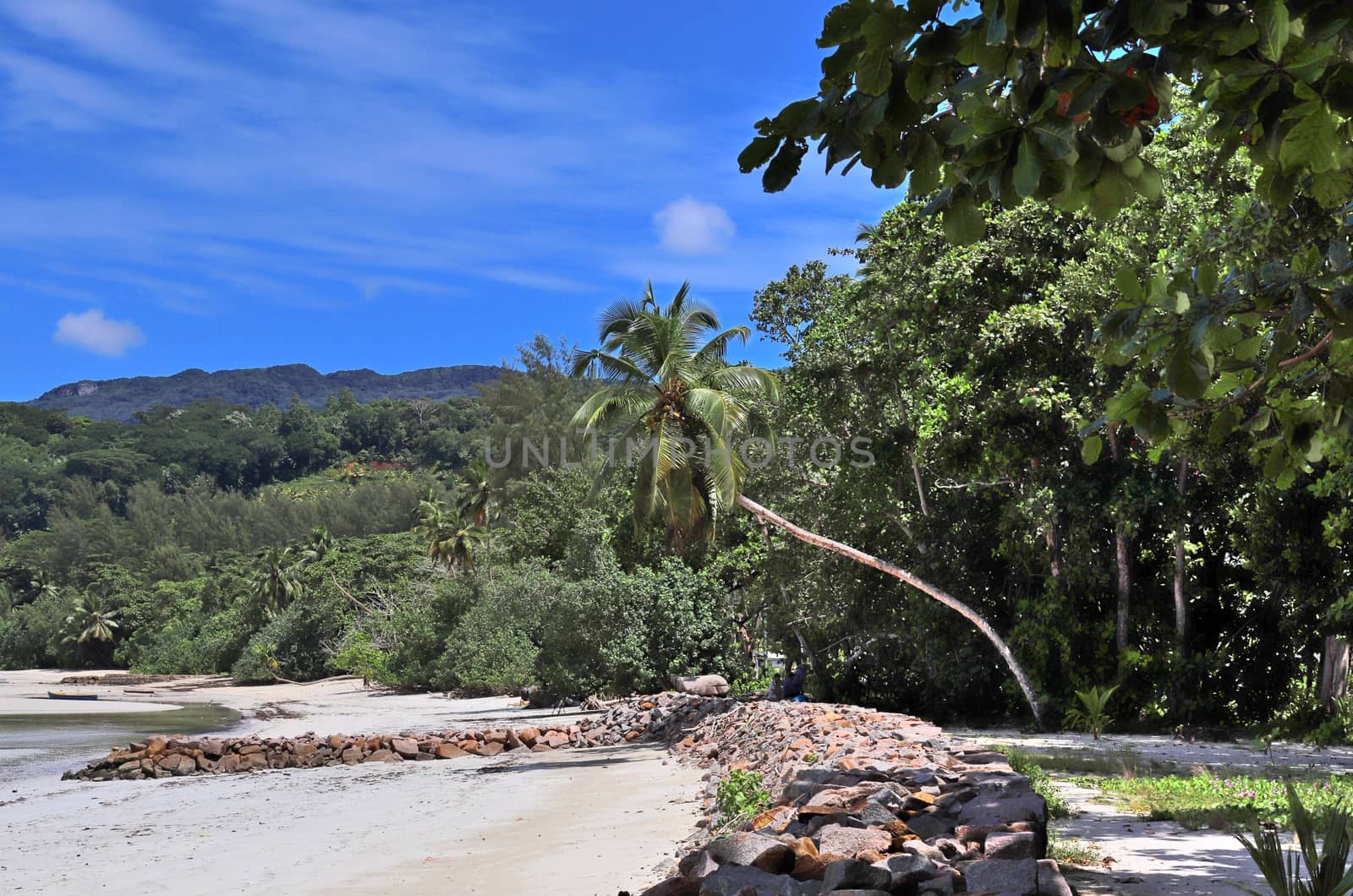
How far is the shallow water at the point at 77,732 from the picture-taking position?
2081 centimetres

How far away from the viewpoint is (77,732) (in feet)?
94.6

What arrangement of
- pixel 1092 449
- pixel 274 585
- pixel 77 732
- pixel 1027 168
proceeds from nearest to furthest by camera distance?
pixel 1027 168, pixel 1092 449, pixel 77 732, pixel 274 585

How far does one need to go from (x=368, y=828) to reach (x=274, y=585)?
159ft

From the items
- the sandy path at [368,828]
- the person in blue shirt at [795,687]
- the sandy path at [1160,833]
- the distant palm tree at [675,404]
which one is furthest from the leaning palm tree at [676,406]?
the sandy path at [1160,833]

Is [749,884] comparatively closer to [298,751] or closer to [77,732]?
[298,751]

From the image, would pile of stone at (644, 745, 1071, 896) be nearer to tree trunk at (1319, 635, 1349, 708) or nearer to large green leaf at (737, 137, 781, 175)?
large green leaf at (737, 137, 781, 175)

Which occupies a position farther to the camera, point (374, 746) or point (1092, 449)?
point (374, 746)

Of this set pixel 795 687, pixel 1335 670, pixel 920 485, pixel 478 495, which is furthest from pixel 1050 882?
pixel 478 495

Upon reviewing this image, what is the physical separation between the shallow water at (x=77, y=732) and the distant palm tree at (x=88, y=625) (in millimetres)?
32382

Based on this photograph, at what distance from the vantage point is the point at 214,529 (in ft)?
320

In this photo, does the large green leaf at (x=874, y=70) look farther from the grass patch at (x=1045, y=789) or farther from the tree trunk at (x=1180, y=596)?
the tree trunk at (x=1180, y=596)

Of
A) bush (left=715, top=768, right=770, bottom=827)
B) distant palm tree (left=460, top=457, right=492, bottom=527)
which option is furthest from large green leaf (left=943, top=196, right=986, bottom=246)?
distant palm tree (left=460, top=457, right=492, bottom=527)

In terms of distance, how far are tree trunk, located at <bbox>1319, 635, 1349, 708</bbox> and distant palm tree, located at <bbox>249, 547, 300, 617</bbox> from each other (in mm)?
49918

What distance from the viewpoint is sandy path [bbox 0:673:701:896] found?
8594 mm
